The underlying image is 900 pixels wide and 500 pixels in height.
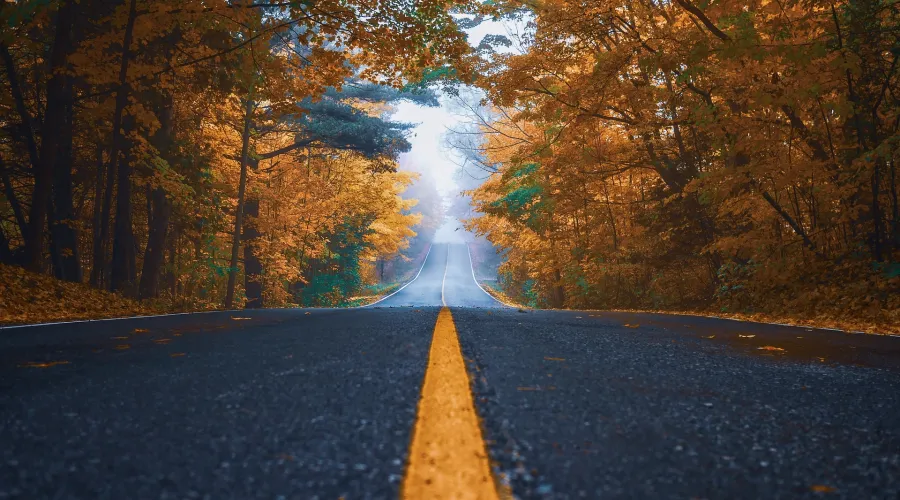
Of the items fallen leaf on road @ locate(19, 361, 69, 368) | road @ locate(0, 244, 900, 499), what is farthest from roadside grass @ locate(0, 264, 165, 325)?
road @ locate(0, 244, 900, 499)

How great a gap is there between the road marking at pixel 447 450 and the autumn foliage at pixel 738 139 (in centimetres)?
870

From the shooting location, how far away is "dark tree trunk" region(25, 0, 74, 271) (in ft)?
39.1

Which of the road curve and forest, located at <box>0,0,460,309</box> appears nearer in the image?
forest, located at <box>0,0,460,309</box>

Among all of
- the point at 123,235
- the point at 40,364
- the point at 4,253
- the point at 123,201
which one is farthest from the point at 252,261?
the point at 40,364

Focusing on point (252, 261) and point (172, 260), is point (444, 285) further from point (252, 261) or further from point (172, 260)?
point (172, 260)

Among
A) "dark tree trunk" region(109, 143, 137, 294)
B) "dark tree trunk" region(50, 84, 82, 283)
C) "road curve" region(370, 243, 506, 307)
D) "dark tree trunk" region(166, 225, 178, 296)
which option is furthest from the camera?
"road curve" region(370, 243, 506, 307)

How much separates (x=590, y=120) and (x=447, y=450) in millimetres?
14281

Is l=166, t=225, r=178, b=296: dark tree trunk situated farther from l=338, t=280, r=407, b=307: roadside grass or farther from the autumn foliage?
the autumn foliage

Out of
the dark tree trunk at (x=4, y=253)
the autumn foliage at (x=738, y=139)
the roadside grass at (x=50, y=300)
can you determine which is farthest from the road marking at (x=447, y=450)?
the dark tree trunk at (x=4, y=253)

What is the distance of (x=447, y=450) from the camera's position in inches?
58.9

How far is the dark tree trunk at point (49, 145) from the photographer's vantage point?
1191 cm

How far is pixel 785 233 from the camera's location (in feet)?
46.1

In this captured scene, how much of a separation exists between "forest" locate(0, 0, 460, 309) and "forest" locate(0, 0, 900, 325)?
8 cm

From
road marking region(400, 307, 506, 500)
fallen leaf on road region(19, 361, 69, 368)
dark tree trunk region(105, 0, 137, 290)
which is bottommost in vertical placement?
fallen leaf on road region(19, 361, 69, 368)
